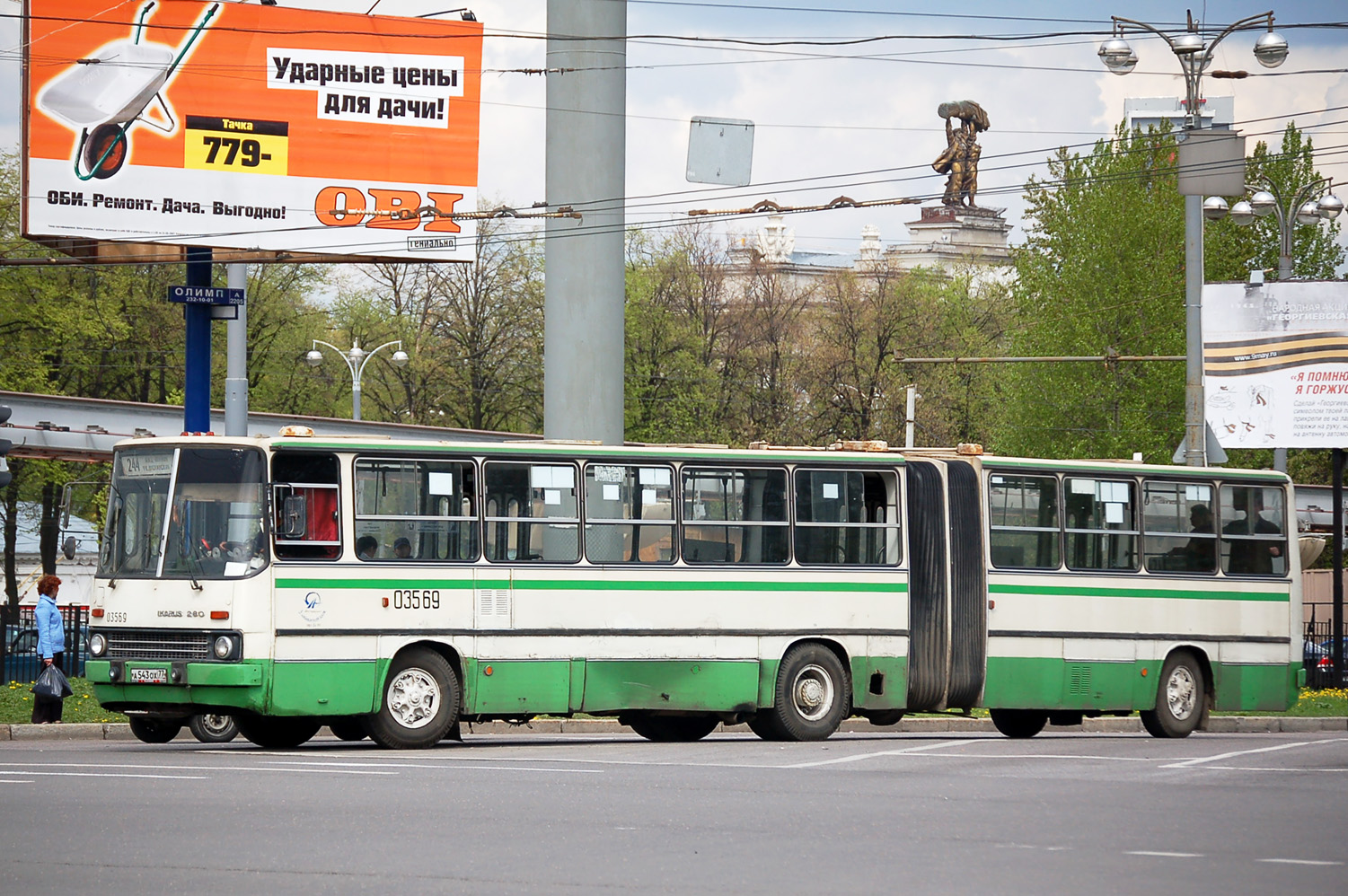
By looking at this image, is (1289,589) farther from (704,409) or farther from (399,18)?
(704,409)

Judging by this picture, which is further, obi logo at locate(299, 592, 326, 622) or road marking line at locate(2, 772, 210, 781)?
obi logo at locate(299, 592, 326, 622)

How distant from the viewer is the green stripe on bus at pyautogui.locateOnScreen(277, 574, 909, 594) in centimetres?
1778

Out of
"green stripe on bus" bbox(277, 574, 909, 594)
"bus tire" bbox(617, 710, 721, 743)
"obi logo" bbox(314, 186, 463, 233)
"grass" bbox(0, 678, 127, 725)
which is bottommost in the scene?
"grass" bbox(0, 678, 127, 725)

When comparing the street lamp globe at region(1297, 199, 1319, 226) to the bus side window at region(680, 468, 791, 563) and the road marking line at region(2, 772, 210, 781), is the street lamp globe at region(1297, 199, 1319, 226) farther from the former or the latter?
the road marking line at region(2, 772, 210, 781)

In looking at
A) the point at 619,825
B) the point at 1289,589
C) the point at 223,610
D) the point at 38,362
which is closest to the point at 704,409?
the point at 38,362

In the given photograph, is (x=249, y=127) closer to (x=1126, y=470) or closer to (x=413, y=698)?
(x=413, y=698)

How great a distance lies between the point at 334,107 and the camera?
30828 mm

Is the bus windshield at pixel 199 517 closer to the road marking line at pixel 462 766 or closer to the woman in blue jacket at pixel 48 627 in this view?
the road marking line at pixel 462 766

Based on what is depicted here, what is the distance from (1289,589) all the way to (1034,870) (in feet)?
47.7

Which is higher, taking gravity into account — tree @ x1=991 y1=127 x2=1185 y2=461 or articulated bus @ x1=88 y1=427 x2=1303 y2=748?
tree @ x1=991 y1=127 x2=1185 y2=461

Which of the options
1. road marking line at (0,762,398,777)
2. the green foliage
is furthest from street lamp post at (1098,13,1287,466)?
the green foliage

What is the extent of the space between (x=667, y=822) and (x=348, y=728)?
760cm

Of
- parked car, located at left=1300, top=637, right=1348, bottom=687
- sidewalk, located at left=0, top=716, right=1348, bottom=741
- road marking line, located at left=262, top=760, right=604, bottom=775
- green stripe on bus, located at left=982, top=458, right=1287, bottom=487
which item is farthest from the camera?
parked car, located at left=1300, top=637, right=1348, bottom=687

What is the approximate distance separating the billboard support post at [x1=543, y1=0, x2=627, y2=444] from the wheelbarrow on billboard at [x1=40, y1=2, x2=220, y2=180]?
20.7 ft
